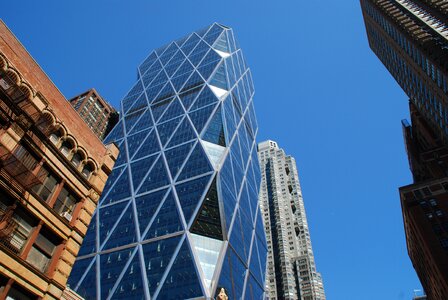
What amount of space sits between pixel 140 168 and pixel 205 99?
2625 cm

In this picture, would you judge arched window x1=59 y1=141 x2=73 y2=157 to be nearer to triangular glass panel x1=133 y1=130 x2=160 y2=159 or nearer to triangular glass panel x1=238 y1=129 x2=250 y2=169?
triangular glass panel x1=133 y1=130 x2=160 y2=159

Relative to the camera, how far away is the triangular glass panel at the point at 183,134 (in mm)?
87688

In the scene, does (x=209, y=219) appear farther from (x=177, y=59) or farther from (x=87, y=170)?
(x=177, y=59)

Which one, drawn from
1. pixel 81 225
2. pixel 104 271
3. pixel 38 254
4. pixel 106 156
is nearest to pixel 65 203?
pixel 81 225

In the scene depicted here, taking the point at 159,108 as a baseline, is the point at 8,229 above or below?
below

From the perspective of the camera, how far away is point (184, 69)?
121625 millimetres

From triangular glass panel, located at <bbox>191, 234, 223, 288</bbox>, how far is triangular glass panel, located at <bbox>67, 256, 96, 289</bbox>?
20.3 metres

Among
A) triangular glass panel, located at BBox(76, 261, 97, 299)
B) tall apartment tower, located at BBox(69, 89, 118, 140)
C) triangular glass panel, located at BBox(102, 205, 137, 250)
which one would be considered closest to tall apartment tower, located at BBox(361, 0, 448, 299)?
triangular glass panel, located at BBox(102, 205, 137, 250)

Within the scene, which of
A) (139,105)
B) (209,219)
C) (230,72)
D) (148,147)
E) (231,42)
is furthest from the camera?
(231,42)

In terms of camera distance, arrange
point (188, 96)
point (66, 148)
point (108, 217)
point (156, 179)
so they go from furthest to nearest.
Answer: point (188, 96) < point (156, 179) < point (108, 217) < point (66, 148)

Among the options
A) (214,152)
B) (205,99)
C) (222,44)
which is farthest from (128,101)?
(214,152)

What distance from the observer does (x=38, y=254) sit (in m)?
14.2

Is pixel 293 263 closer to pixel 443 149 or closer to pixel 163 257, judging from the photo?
pixel 443 149

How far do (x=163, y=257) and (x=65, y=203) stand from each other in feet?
158
